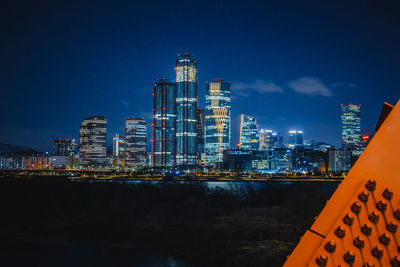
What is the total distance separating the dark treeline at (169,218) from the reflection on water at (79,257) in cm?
160

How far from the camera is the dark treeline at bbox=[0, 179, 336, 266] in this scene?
86.8 ft

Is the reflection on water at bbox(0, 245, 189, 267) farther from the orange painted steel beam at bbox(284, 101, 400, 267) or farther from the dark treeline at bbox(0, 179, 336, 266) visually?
the orange painted steel beam at bbox(284, 101, 400, 267)

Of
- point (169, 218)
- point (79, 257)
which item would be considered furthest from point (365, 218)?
point (169, 218)

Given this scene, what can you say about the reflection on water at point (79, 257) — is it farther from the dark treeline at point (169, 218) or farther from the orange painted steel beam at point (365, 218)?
the orange painted steel beam at point (365, 218)

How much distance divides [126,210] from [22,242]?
1652 cm

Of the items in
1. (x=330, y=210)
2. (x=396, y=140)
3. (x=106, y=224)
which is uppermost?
(x=396, y=140)

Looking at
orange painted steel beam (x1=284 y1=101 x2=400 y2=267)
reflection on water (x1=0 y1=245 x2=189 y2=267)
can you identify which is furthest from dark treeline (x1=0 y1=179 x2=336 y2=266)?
orange painted steel beam (x1=284 y1=101 x2=400 y2=267)

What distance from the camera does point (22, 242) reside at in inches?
1175

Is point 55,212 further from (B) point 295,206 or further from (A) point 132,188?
(B) point 295,206

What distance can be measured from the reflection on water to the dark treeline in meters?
1.60

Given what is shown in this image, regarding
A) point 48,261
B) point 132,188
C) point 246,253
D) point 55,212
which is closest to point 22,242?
point 48,261

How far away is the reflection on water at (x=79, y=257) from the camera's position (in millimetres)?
23562

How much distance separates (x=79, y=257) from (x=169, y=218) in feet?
50.1

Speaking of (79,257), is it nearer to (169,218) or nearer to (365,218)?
(169,218)
